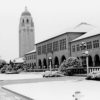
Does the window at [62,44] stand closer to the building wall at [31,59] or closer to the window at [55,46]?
the window at [55,46]

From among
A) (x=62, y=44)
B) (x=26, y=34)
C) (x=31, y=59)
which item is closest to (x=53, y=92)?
(x=62, y=44)

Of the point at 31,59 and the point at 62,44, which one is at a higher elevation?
the point at 62,44

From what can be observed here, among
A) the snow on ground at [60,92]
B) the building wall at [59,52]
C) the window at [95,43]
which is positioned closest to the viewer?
the snow on ground at [60,92]

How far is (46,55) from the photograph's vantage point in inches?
3568

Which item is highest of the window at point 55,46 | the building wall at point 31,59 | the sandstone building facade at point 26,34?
the sandstone building facade at point 26,34

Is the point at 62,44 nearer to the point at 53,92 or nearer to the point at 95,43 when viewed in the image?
the point at 95,43

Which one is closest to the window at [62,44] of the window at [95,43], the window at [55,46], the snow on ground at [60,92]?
the window at [55,46]

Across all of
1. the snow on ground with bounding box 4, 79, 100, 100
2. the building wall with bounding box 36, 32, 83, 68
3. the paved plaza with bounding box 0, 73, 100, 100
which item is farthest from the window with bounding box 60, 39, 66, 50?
the snow on ground with bounding box 4, 79, 100, 100

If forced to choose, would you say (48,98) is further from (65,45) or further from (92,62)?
(65,45)

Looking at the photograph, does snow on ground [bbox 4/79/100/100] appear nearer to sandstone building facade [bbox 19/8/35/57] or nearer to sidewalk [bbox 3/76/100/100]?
sidewalk [bbox 3/76/100/100]

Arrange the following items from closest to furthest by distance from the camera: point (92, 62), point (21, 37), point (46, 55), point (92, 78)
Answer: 1. point (92, 78)
2. point (92, 62)
3. point (46, 55)
4. point (21, 37)

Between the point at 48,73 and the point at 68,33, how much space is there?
36345 mm

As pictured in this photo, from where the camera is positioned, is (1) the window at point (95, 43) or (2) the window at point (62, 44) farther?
(2) the window at point (62, 44)

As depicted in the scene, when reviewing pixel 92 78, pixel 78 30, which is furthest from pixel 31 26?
pixel 92 78
